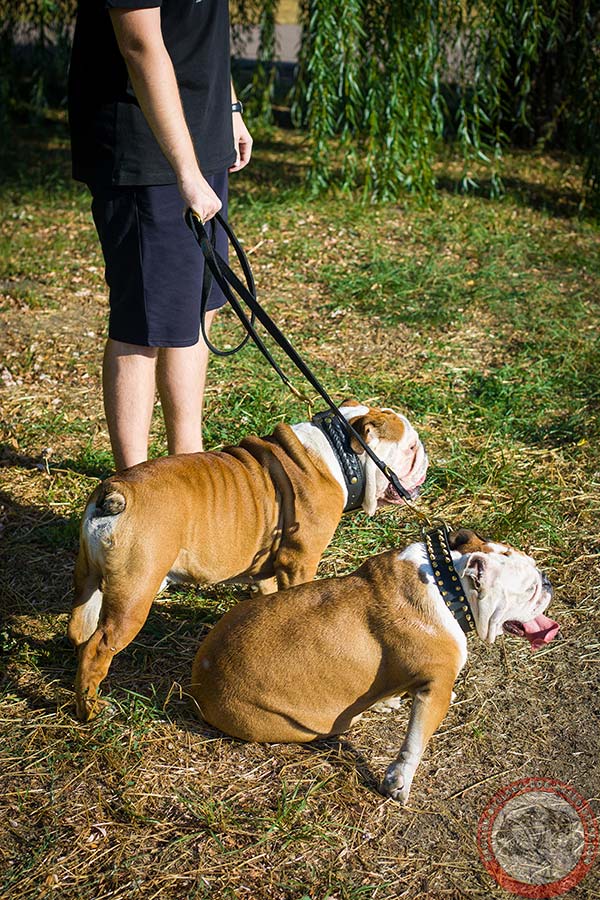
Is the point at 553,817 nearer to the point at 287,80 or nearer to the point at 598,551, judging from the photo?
the point at 598,551

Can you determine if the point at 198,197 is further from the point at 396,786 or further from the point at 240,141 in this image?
the point at 396,786

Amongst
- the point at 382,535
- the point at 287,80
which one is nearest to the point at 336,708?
the point at 382,535

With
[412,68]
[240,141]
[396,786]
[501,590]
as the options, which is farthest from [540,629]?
[412,68]

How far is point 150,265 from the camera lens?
315 cm

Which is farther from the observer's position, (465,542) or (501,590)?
(465,542)

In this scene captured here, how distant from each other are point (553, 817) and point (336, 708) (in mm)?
659

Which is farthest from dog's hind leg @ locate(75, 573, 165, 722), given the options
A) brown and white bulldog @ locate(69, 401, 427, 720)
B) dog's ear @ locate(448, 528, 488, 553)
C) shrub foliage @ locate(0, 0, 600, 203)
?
shrub foliage @ locate(0, 0, 600, 203)

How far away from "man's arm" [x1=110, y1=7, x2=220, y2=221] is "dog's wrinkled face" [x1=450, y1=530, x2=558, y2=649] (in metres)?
1.33

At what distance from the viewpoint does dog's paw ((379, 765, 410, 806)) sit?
261 centimetres

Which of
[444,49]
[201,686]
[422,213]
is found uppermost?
[444,49]

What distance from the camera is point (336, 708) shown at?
2.67m

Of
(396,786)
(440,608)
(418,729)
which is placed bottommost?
(396,786)

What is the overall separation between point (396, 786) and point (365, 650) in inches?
15.0

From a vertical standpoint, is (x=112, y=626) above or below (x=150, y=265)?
below
